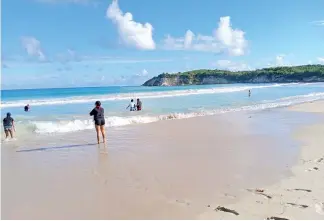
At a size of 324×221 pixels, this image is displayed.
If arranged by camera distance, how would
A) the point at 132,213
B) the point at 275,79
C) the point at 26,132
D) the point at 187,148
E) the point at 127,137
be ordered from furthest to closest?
the point at 275,79 → the point at 26,132 → the point at 127,137 → the point at 187,148 → the point at 132,213

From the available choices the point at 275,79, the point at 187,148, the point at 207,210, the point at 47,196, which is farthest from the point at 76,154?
the point at 275,79

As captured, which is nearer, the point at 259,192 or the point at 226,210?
the point at 226,210

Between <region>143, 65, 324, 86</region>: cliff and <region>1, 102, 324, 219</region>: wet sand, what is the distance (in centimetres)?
15533

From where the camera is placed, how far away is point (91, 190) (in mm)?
6914

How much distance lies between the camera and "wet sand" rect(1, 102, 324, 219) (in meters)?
→ 5.91

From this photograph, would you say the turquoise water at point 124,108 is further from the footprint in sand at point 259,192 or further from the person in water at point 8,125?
the footprint in sand at point 259,192

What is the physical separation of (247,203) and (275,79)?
169383 mm

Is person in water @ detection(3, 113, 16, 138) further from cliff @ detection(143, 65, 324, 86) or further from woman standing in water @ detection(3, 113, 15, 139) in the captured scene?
cliff @ detection(143, 65, 324, 86)

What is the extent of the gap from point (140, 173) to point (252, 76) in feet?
598

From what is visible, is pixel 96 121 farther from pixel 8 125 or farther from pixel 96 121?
pixel 8 125

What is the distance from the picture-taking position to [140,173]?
8.29m

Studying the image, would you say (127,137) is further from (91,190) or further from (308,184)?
(308,184)

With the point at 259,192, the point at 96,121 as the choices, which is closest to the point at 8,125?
the point at 96,121

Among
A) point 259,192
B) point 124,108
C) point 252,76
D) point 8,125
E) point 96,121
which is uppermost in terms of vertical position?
point 252,76
